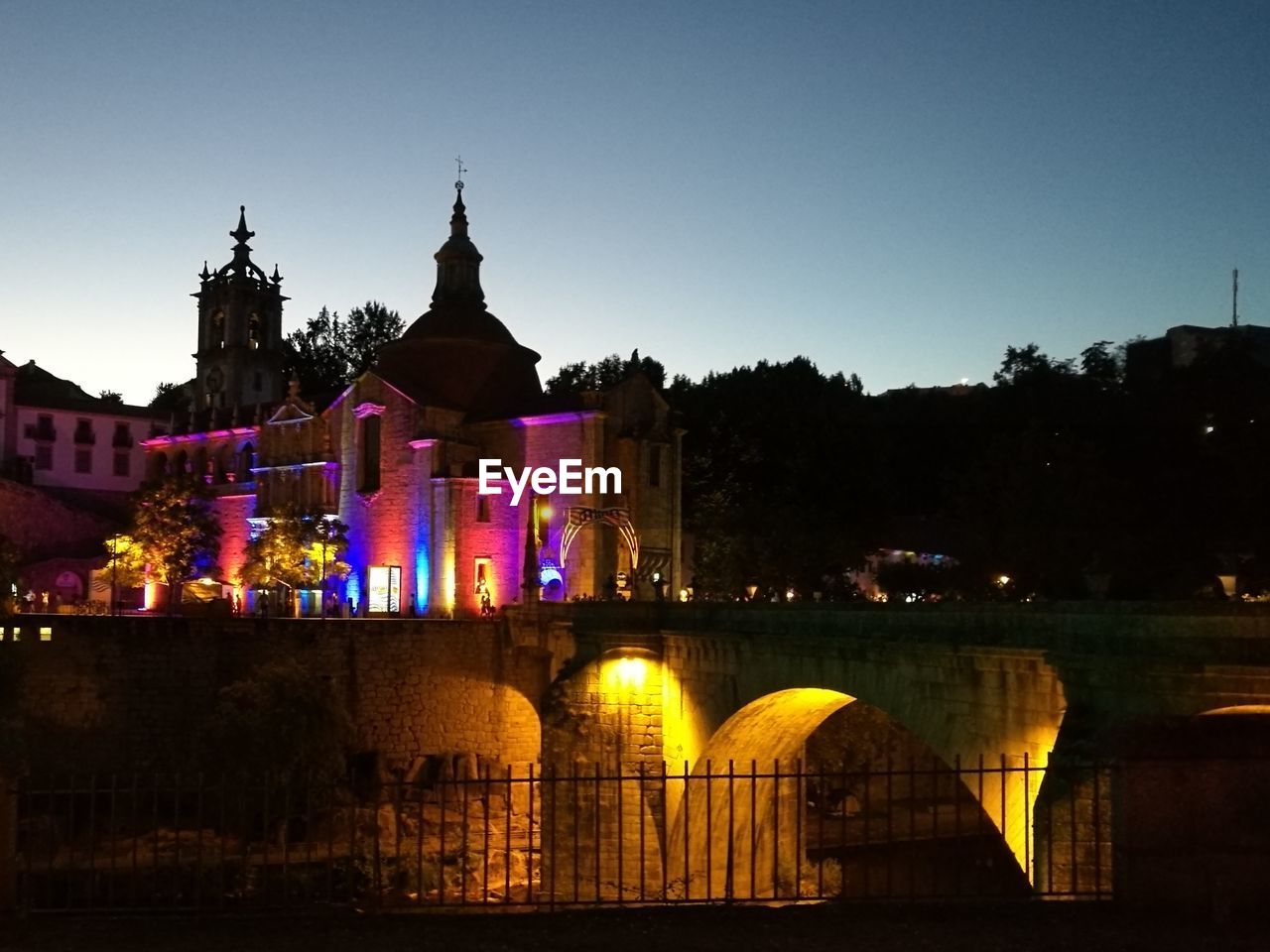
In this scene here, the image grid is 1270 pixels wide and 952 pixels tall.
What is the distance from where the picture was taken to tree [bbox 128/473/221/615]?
56.6m

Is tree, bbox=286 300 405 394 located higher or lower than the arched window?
higher

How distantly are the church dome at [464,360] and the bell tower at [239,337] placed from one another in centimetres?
2152

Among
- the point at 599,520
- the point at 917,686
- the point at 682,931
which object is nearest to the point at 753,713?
the point at 917,686

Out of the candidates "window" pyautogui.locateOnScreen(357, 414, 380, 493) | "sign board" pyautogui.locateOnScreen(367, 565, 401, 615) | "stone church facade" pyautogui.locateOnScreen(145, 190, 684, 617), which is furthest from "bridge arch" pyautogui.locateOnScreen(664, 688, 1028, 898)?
"window" pyautogui.locateOnScreen(357, 414, 380, 493)

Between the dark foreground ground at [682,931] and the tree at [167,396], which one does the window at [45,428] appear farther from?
the dark foreground ground at [682,931]

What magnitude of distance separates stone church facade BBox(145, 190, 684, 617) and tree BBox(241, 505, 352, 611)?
2.03 feet

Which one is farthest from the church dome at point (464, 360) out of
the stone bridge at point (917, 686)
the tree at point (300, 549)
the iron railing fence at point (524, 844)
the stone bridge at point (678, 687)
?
the stone bridge at point (917, 686)

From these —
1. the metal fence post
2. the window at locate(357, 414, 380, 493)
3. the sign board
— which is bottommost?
the metal fence post

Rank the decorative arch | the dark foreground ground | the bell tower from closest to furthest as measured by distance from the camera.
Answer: the dark foreground ground < the decorative arch < the bell tower

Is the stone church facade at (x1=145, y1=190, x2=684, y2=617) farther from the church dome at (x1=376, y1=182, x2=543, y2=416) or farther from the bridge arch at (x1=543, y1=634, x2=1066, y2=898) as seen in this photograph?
the bridge arch at (x1=543, y1=634, x2=1066, y2=898)

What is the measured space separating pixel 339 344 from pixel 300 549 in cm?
4198

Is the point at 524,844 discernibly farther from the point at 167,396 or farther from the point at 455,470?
the point at 167,396

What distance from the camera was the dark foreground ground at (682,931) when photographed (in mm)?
10328

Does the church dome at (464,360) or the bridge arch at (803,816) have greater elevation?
the church dome at (464,360)
